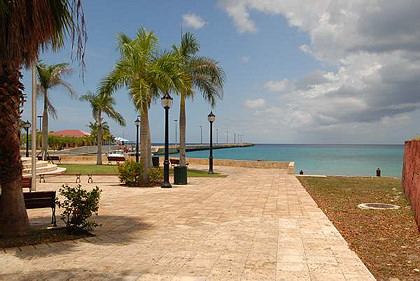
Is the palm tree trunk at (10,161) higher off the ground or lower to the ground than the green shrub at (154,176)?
higher

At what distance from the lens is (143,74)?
54.4 ft

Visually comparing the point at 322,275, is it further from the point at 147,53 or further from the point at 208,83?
the point at 208,83

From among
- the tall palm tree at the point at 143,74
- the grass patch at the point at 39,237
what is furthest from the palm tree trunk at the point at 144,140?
the grass patch at the point at 39,237

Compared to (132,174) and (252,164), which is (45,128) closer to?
(132,174)

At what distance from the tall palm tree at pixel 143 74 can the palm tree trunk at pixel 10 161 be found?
335 inches

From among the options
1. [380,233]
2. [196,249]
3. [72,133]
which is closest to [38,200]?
[196,249]

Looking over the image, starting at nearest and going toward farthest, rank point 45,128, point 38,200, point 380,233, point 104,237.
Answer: point 104,237
point 380,233
point 38,200
point 45,128

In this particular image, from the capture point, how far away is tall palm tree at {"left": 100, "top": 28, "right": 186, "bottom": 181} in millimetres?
15875

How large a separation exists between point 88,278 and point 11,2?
16.4ft

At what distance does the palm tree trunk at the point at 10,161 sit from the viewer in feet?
22.9

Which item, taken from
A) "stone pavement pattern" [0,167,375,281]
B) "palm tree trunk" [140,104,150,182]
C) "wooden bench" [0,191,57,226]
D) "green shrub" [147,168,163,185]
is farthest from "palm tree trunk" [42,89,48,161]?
"wooden bench" [0,191,57,226]

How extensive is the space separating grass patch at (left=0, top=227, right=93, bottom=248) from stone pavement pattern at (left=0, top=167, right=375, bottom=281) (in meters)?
0.28

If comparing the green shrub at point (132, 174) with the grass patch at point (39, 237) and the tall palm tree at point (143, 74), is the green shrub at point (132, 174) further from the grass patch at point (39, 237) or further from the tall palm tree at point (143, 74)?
the grass patch at point (39, 237)

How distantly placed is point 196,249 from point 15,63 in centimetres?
514
